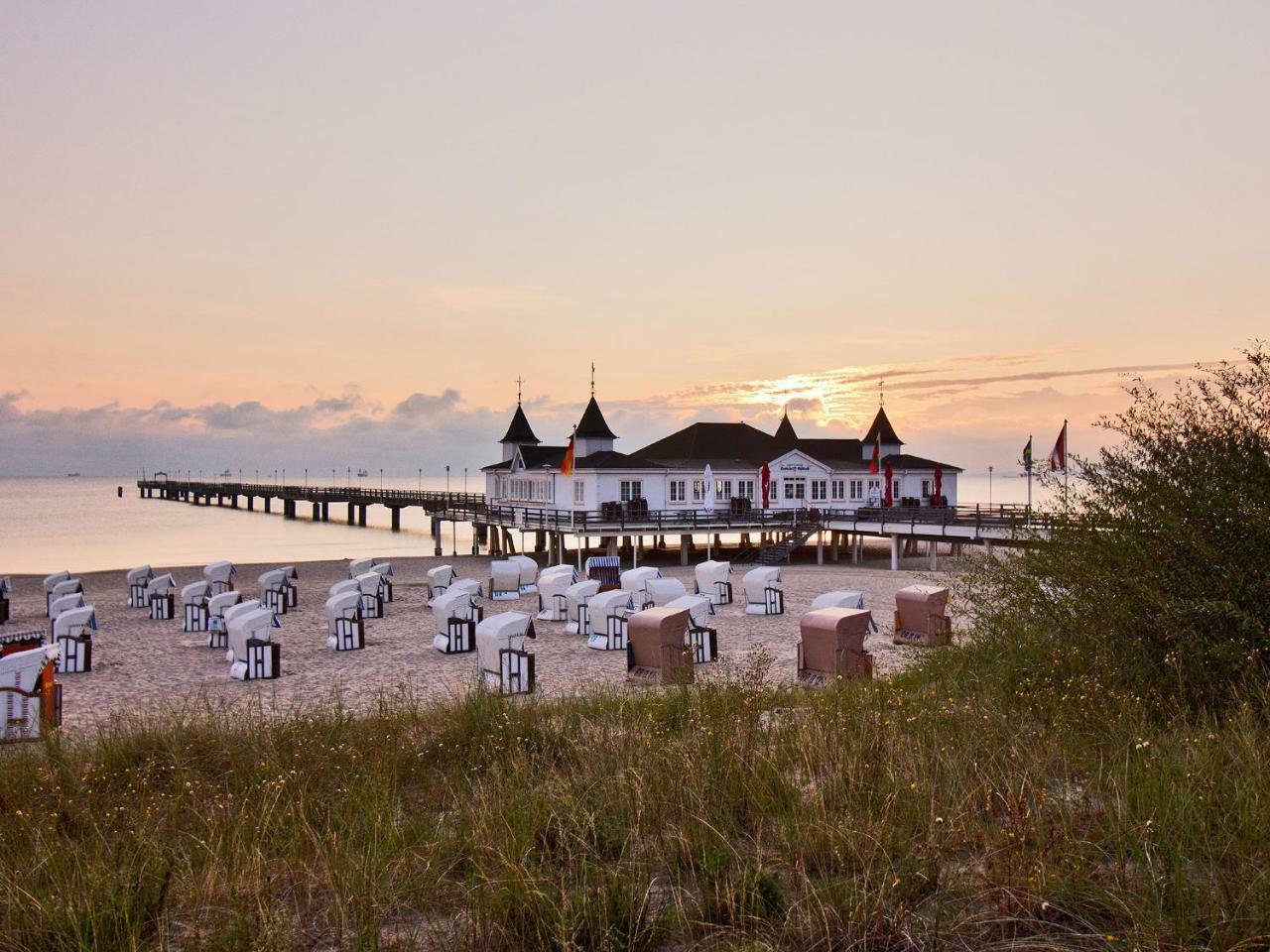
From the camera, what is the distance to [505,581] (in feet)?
90.9

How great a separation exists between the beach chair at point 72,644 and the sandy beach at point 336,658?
280 mm

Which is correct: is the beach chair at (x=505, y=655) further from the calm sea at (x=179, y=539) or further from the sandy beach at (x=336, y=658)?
the calm sea at (x=179, y=539)

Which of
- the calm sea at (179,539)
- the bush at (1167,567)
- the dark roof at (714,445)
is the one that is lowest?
the calm sea at (179,539)

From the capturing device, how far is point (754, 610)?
23969 mm

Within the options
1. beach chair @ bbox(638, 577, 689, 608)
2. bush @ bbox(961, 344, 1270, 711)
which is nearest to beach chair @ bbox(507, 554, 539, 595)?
beach chair @ bbox(638, 577, 689, 608)

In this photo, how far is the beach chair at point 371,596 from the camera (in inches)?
960

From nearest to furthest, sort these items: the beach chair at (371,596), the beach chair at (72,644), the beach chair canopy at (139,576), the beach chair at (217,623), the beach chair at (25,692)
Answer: the beach chair at (25,692) < the beach chair at (72,644) < the beach chair at (217,623) < the beach chair at (371,596) < the beach chair canopy at (139,576)

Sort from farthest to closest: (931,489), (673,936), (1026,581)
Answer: (931,489)
(1026,581)
(673,936)

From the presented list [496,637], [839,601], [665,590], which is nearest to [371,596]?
[665,590]

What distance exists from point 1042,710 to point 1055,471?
5167mm

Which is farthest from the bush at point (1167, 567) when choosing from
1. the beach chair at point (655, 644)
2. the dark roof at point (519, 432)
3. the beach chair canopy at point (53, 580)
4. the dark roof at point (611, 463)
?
the dark roof at point (519, 432)

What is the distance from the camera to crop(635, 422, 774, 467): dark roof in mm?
46688

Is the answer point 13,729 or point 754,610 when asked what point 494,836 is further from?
point 754,610

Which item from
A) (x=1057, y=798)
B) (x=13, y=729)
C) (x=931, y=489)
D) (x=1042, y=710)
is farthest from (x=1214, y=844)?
(x=931, y=489)
